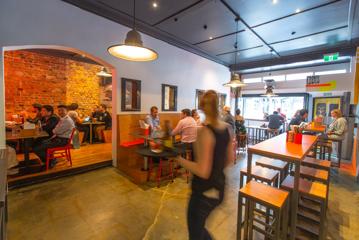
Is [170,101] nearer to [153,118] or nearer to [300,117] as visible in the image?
[153,118]

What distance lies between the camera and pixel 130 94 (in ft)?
13.5

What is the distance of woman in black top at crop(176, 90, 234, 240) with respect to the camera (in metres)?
1.25

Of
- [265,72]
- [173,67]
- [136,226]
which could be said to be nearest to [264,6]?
[173,67]

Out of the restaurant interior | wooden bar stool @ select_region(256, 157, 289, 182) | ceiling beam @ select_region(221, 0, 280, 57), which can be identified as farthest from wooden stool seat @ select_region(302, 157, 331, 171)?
ceiling beam @ select_region(221, 0, 280, 57)

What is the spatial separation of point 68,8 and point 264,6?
3.53m

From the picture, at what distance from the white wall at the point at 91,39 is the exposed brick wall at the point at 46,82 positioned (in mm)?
3368

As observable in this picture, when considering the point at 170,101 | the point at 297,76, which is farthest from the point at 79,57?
the point at 297,76

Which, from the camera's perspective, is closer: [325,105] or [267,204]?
[267,204]

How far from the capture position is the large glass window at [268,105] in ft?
26.4

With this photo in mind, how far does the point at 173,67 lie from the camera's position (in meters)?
5.08

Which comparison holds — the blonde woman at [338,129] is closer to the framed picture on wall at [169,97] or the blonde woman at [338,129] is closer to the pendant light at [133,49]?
the framed picture on wall at [169,97]

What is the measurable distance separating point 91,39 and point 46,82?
11.7ft

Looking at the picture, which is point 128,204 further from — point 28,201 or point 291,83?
point 291,83

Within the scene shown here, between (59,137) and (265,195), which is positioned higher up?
(59,137)
